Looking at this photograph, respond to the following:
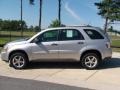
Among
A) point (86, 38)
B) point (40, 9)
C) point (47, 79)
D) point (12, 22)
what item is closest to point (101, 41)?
point (86, 38)

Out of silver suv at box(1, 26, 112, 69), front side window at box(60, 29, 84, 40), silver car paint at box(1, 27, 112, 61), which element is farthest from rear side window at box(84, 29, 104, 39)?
front side window at box(60, 29, 84, 40)

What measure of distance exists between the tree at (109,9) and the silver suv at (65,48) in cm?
2961

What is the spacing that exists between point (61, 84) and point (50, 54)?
293 centimetres

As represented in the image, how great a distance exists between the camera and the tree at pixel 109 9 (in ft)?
142

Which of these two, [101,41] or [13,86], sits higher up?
[101,41]

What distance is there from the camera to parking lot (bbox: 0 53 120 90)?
1019 centimetres

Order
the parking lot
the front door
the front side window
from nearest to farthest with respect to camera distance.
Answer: the parking lot < the front door < the front side window

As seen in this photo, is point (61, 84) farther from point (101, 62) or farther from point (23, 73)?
point (101, 62)

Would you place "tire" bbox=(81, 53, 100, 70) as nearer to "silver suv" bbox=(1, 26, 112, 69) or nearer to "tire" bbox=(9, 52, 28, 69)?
"silver suv" bbox=(1, 26, 112, 69)

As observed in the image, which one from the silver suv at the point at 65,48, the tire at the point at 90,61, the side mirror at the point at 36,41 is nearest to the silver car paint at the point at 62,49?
the silver suv at the point at 65,48

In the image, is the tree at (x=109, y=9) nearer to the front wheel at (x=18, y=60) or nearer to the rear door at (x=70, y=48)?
the rear door at (x=70, y=48)

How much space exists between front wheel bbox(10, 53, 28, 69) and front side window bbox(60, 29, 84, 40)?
1.68 meters

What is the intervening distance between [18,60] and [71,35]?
225 cm

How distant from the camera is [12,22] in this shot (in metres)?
93.4
